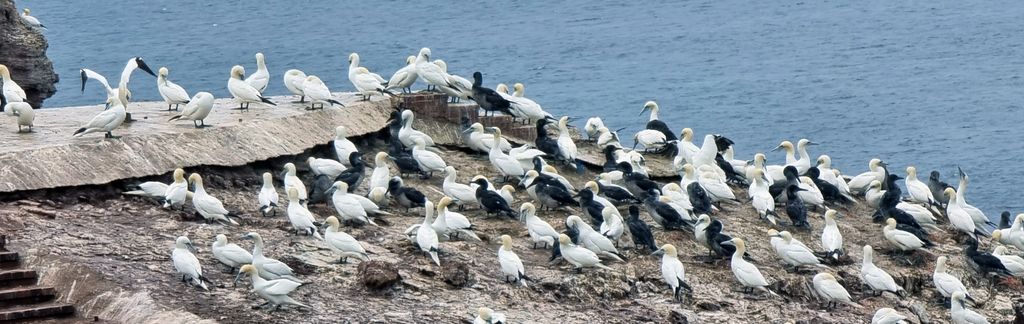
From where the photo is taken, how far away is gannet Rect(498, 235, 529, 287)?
19.0 metres

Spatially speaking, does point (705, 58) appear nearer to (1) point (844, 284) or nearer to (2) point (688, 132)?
(2) point (688, 132)

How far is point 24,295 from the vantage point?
1688cm

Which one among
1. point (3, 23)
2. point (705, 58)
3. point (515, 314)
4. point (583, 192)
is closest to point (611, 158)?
point (583, 192)

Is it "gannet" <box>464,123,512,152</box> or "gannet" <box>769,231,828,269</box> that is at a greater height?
"gannet" <box>464,123,512,152</box>

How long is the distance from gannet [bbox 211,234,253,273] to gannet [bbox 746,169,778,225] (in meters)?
8.48

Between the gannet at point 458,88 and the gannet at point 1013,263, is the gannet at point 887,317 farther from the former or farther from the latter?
the gannet at point 458,88

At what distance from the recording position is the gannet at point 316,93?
987 inches

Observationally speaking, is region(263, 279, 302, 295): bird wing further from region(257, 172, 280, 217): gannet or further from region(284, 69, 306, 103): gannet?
region(284, 69, 306, 103): gannet

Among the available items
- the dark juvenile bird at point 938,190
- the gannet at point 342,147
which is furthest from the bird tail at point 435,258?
the dark juvenile bird at point 938,190

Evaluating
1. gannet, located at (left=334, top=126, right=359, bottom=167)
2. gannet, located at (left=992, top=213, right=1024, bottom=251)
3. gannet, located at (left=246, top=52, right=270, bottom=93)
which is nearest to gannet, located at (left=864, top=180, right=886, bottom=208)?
gannet, located at (left=992, top=213, right=1024, bottom=251)

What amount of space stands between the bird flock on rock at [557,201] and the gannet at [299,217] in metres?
0.02

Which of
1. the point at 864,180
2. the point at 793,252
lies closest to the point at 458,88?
the point at 864,180

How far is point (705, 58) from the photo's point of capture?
6881 centimetres

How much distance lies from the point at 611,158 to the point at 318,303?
386 inches
